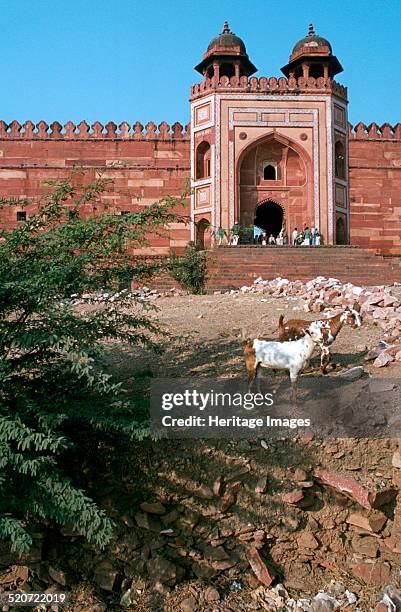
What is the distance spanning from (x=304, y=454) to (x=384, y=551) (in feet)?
2.73

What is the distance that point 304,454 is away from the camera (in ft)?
13.7

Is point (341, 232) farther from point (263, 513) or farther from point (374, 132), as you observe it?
point (263, 513)

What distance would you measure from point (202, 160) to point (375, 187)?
6.22 metres

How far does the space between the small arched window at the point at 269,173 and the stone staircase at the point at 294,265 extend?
3.98m

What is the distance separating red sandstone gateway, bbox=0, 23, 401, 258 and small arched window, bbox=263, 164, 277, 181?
0.03 metres

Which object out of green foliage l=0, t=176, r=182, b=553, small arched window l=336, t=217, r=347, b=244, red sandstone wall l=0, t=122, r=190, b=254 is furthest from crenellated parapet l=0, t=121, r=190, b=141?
green foliage l=0, t=176, r=182, b=553

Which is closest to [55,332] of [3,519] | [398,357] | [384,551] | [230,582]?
[3,519]

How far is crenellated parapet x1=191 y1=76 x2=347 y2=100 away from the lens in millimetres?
16891

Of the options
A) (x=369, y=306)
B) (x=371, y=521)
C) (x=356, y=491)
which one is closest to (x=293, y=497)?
(x=356, y=491)

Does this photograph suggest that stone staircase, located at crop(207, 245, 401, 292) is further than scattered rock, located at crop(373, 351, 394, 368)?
Yes

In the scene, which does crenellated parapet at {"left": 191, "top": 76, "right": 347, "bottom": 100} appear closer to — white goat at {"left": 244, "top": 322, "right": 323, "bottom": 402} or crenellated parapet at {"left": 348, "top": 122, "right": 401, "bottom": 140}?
crenellated parapet at {"left": 348, "top": 122, "right": 401, "bottom": 140}

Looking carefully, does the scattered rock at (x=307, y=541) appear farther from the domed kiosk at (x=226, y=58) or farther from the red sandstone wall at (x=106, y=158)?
the domed kiosk at (x=226, y=58)

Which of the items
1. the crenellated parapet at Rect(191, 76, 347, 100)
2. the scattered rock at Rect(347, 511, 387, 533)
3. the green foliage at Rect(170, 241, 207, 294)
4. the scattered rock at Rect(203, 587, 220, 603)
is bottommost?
the scattered rock at Rect(203, 587, 220, 603)

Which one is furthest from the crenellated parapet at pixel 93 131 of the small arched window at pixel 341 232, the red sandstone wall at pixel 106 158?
the small arched window at pixel 341 232
